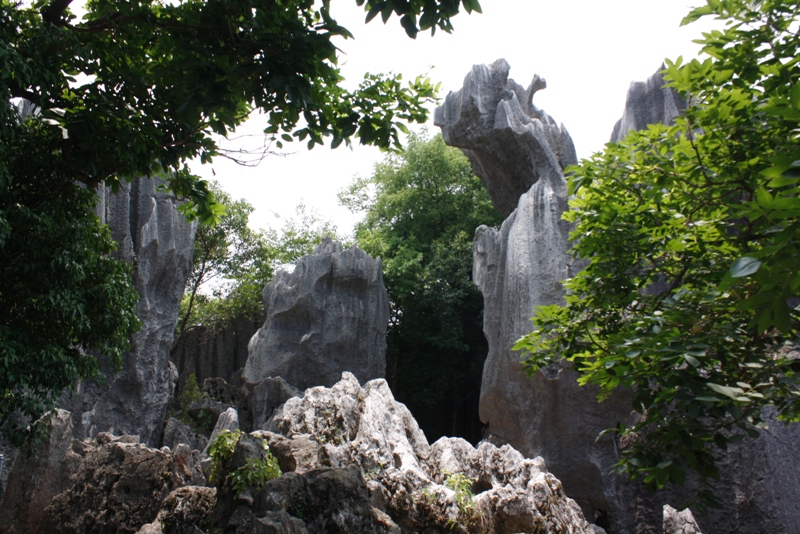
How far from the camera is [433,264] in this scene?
1953cm

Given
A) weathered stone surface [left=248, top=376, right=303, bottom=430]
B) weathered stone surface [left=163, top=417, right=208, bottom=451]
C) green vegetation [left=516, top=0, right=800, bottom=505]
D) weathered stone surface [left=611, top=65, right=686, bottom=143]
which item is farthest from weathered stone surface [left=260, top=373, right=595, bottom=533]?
weathered stone surface [left=611, top=65, right=686, bottom=143]

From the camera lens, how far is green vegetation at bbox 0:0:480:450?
15.6 feet

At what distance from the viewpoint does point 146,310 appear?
16.0 metres

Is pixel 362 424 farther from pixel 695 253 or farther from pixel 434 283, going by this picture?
pixel 434 283

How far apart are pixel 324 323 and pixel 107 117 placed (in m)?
12.6

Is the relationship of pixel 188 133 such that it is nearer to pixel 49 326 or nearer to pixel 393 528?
pixel 49 326

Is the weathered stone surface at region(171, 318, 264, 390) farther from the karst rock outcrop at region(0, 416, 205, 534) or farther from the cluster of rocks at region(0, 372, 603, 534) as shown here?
the karst rock outcrop at region(0, 416, 205, 534)

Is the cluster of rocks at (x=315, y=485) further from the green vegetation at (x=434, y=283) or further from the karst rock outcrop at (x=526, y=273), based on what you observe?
the green vegetation at (x=434, y=283)

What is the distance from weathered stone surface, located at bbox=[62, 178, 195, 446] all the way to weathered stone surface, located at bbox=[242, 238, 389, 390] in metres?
2.44

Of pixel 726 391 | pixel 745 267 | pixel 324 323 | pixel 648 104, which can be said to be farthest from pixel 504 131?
pixel 745 267

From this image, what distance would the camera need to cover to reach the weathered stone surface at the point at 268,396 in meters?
15.7

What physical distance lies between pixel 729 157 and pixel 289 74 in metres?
3.16

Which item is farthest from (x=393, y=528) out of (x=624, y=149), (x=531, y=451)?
(x=531, y=451)

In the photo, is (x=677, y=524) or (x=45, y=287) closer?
(x=45, y=287)
